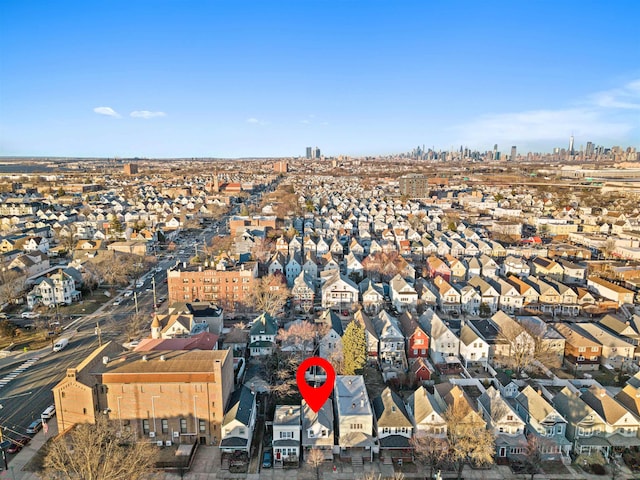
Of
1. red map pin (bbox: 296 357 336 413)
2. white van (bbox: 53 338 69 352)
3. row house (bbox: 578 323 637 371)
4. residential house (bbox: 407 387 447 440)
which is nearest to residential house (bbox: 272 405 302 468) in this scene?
red map pin (bbox: 296 357 336 413)

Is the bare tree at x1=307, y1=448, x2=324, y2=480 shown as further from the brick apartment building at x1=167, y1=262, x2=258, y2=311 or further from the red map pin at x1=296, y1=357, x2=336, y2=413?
the brick apartment building at x1=167, y1=262, x2=258, y2=311

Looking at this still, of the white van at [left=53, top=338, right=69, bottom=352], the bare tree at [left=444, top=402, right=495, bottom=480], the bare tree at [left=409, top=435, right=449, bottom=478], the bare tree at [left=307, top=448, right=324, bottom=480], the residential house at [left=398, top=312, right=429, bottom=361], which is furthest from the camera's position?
the white van at [left=53, top=338, right=69, bottom=352]

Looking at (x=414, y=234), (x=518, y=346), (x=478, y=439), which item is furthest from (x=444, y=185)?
(x=478, y=439)

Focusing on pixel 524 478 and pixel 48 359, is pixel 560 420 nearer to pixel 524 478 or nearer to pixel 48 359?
pixel 524 478

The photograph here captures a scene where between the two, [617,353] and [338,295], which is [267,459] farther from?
[617,353]

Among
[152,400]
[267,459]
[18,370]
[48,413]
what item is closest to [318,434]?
[267,459]

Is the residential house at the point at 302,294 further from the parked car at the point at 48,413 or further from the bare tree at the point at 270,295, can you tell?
the parked car at the point at 48,413

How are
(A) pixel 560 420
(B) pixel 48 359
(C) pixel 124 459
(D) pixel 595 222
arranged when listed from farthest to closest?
(D) pixel 595 222
(B) pixel 48 359
(A) pixel 560 420
(C) pixel 124 459

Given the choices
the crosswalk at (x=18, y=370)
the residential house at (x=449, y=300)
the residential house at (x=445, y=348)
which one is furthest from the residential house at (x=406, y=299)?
the crosswalk at (x=18, y=370)
